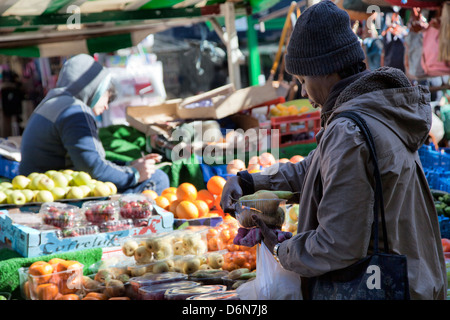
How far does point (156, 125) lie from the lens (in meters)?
6.23

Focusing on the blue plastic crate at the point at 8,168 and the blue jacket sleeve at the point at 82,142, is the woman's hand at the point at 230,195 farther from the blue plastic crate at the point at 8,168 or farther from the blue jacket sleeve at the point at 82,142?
the blue plastic crate at the point at 8,168

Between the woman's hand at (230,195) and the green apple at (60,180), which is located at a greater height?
the woman's hand at (230,195)

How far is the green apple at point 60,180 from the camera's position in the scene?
12.9ft

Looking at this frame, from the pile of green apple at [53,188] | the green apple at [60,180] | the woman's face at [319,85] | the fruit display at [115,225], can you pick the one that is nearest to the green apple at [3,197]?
the pile of green apple at [53,188]

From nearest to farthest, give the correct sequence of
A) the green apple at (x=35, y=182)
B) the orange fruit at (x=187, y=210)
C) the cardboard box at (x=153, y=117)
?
1. the orange fruit at (x=187, y=210)
2. the green apple at (x=35, y=182)
3. the cardboard box at (x=153, y=117)

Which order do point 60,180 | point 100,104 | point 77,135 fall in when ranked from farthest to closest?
1. point 100,104
2. point 77,135
3. point 60,180

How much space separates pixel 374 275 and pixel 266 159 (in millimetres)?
3218

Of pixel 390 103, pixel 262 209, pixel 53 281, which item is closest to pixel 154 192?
pixel 53 281

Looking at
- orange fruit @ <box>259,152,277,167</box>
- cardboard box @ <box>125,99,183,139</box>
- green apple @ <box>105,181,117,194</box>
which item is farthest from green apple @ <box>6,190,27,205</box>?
cardboard box @ <box>125,99,183,139</box>

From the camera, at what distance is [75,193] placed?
12.6ft

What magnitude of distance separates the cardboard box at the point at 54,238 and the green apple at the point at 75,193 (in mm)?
442

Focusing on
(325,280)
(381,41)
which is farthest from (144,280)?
(381,41)

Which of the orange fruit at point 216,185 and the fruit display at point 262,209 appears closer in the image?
the fruit display at point 262,209

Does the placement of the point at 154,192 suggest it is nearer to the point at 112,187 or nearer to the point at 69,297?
the point at 112,187
